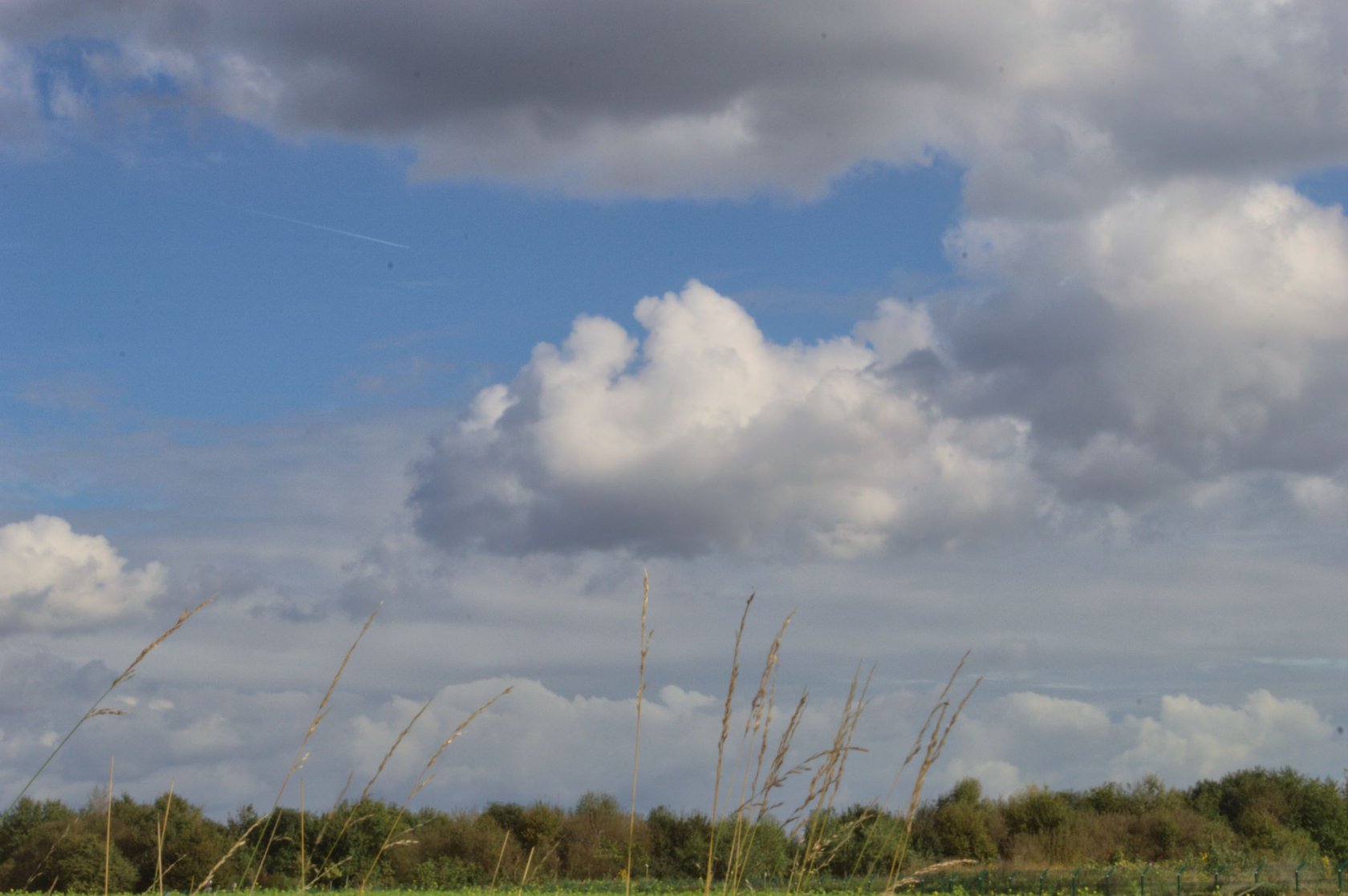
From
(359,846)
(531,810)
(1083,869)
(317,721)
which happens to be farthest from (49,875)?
(317,721)

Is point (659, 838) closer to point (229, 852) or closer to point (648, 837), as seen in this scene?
point (648, 837)

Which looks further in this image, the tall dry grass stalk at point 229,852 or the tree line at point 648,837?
the tree line at point 648,837

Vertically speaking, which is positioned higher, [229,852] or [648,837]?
[229,852]

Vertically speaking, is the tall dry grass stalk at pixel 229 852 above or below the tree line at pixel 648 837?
above

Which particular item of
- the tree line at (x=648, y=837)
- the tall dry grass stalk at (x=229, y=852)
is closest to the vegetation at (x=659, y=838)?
the tree line at (x=648, y=837)

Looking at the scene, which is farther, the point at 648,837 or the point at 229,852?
the point at 648,837

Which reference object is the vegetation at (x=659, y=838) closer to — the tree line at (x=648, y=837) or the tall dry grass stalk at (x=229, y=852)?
the tree line at (x=648, y=837)

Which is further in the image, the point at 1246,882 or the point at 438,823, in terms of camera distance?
the point at 438,823

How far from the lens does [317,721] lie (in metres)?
2.77

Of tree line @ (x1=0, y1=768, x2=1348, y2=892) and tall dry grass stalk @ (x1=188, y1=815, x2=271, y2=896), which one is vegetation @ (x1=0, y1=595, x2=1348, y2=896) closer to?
tree line @ (x1=0, y1=768, x2=1348, y2=892)

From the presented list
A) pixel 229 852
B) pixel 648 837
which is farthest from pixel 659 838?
pixel 229 852

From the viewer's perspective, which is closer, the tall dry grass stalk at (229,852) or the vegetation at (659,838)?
the tall dry grass stalk at (229,852)

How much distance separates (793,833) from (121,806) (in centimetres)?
3114

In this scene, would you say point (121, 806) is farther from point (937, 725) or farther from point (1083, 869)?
point (937, 725)
